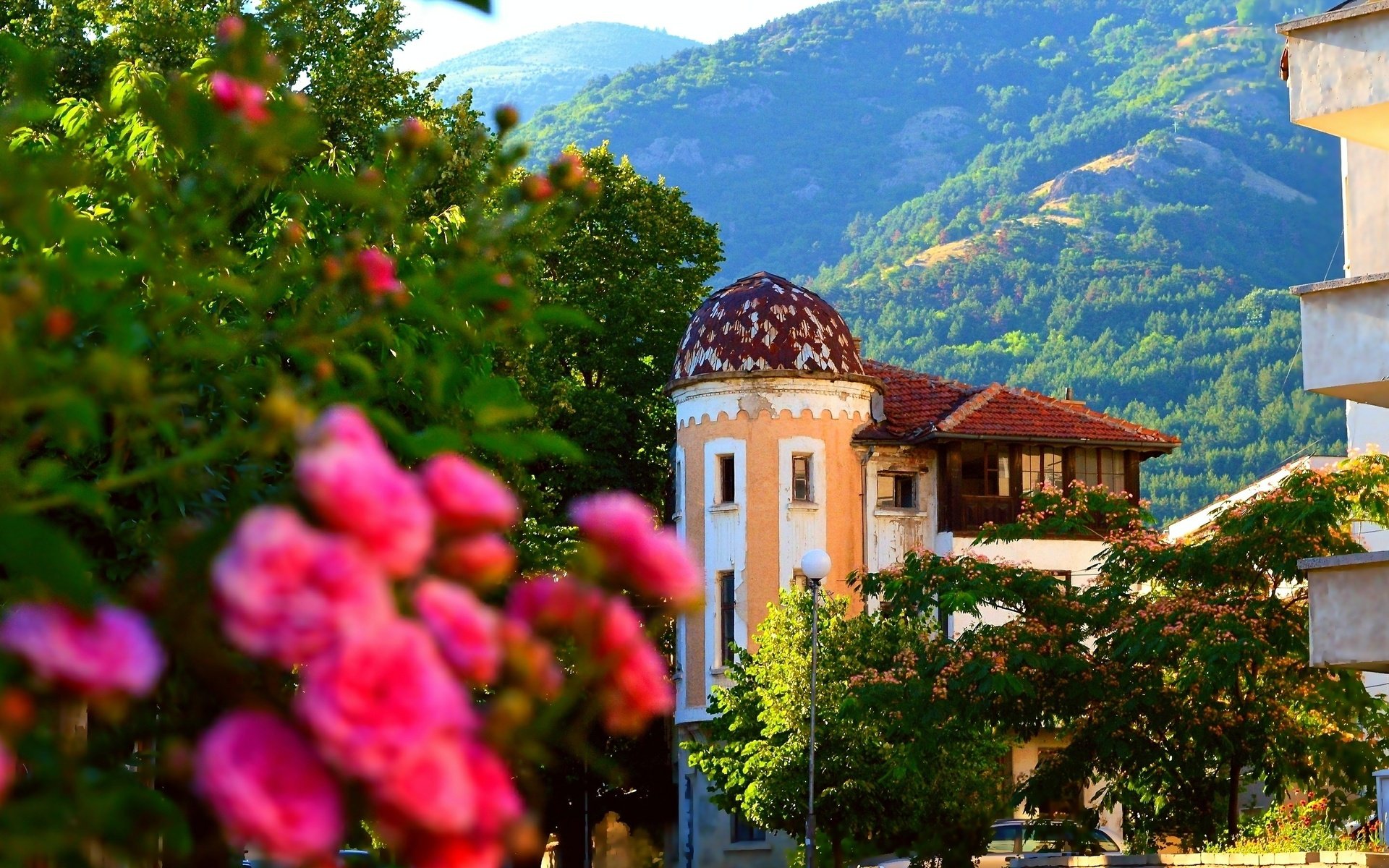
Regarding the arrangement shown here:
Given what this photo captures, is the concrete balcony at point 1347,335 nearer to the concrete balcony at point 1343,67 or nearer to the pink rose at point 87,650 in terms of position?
the concrete balcony at point 1343,67

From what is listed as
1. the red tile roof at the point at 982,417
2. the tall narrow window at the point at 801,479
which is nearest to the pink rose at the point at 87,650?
the tall narrow window at the point at 801,479

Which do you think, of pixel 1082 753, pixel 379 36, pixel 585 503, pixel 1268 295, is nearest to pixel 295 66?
pixel 379 36

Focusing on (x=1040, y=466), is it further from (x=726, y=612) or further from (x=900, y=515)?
(x=726, y=612)

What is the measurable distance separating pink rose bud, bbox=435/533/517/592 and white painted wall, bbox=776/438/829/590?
4533 centimetres

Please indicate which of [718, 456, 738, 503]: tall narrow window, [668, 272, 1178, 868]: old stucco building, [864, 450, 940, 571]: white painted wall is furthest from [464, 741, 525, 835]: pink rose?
[864, 450, 940, 571]: white painted wall

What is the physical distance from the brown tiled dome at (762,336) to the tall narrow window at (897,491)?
2.70m

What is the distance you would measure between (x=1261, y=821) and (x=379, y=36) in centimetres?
2122

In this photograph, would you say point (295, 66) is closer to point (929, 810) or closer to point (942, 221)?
point (929, 810)

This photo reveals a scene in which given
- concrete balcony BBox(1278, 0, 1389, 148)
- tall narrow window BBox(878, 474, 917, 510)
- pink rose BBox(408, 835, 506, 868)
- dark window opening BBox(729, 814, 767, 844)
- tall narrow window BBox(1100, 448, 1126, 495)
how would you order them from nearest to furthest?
pink rose BBox(408, 835, 506, 868)
concrete balcony BBox(1278, 0, 1389, 148)
dark window opening BBox(729, 814, 767, 844)
tall narrow window BBox(878, 474, 917, 510)
tall narrow window BBox(1100, 448, 1126, 495)

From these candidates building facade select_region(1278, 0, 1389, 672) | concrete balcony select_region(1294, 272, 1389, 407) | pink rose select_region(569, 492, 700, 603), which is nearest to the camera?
pink rose select_region(569, 492, 700, 603)

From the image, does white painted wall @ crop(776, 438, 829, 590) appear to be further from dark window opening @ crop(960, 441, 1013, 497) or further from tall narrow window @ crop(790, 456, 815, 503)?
dark window opening @ crop(960, 441, 1013, 497)

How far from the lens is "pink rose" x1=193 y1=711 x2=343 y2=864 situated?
2143 millimetres

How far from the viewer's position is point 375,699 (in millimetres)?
2178

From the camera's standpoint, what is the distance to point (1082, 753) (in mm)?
24828
